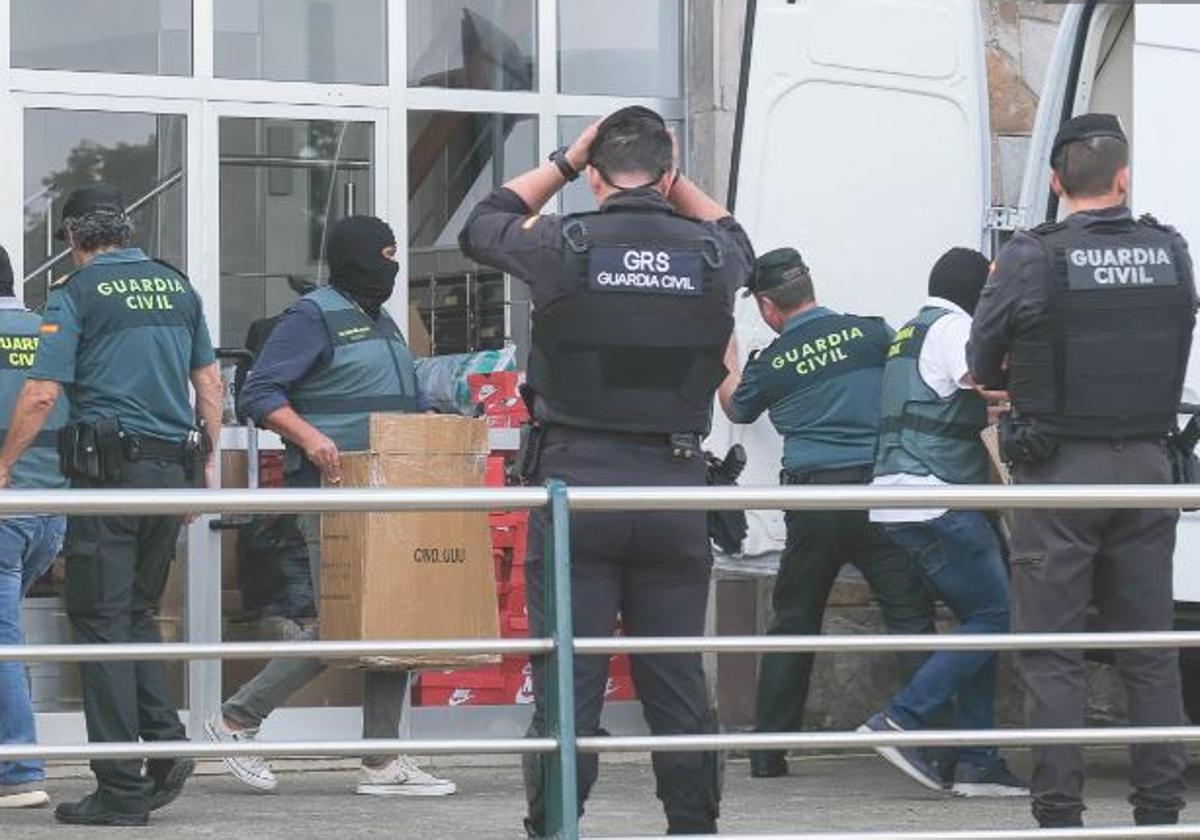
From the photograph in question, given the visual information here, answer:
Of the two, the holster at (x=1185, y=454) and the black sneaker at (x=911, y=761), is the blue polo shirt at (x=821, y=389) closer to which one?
the black sneaker at (x=911, y=761)

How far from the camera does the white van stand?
353 inches

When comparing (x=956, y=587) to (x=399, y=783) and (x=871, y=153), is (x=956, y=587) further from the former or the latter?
(x=399, y=783)

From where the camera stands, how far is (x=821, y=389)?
8.88 meters

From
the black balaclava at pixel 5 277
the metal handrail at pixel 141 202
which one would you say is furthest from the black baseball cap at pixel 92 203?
the metal handrail at pixel 141 202

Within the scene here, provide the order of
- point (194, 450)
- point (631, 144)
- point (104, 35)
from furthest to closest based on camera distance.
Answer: point (104, 35), point (194, 450), point (631, 144)

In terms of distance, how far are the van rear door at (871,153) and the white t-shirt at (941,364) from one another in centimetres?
78

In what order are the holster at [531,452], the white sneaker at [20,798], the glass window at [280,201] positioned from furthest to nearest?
the glass window at [280,201]
the white sneaker at [20,798]
the holster at [531,452]

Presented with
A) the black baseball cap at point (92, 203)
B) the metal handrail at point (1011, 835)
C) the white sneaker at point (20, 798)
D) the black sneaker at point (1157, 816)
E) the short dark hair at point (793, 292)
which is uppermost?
the black baseball cap at point (92, 203)

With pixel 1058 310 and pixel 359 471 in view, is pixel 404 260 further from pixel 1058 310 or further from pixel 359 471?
pixel 1058 310

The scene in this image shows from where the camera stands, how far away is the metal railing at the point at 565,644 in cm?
498

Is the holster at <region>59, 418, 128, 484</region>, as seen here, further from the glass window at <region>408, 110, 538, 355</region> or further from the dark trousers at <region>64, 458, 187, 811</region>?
the glass window at <region>408, 110, 538, 355</region>

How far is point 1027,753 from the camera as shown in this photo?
385 inches

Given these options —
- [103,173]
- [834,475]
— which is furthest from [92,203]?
[834,475]

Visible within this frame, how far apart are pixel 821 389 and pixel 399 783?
190cm
